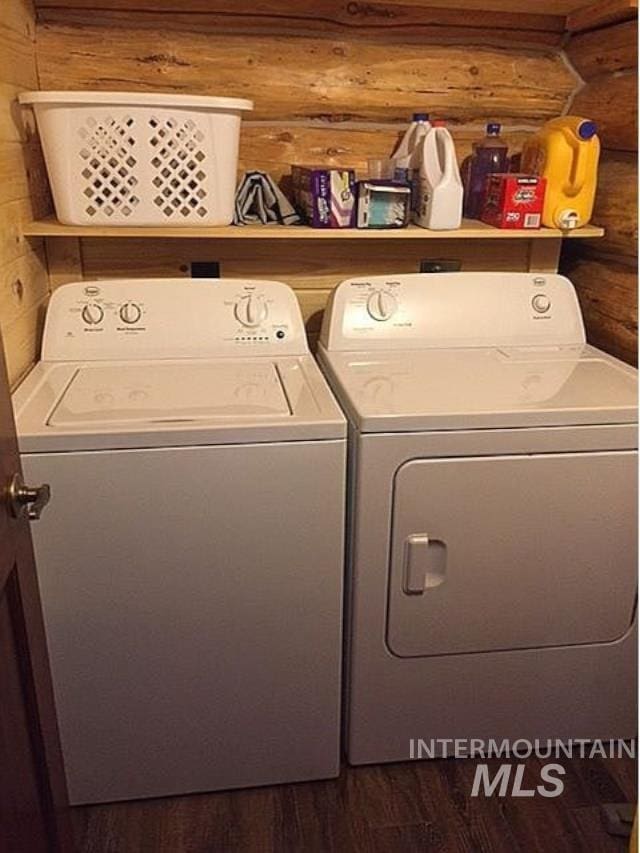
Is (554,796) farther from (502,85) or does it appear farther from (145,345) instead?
(502,85)

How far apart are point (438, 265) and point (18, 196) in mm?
1125

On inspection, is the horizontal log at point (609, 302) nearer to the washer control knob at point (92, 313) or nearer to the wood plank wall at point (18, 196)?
the washer control knob at point (92, 313)

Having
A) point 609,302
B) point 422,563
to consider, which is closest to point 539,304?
point 609,302

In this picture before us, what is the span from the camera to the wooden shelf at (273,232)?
5.71 feet

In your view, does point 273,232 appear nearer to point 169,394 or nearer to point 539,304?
point 169,394

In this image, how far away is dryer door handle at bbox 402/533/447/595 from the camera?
1.55 meters

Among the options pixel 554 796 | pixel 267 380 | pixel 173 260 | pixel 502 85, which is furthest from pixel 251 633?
pixel 502 85

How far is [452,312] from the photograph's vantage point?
1.95 meters

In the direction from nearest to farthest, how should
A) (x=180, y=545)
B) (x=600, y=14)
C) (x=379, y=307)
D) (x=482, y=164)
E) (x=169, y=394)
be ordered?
(x=180, y=545) < (x=169, y=394) < (x=600, y=14) < (x=379, y=307) < (x=482, y=164)

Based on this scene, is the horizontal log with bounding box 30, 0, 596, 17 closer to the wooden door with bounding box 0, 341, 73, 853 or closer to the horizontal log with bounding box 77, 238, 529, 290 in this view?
the horizontal log with bounding box 77, 238, 529, 290

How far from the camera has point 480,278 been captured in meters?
1.98

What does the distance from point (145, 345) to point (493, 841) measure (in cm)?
140

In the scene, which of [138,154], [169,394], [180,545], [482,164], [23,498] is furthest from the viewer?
[482,164]

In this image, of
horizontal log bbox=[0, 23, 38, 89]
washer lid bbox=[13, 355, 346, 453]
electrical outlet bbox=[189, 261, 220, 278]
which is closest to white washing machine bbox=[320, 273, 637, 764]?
washer lid bbox=[13, 355, 346, 453]
